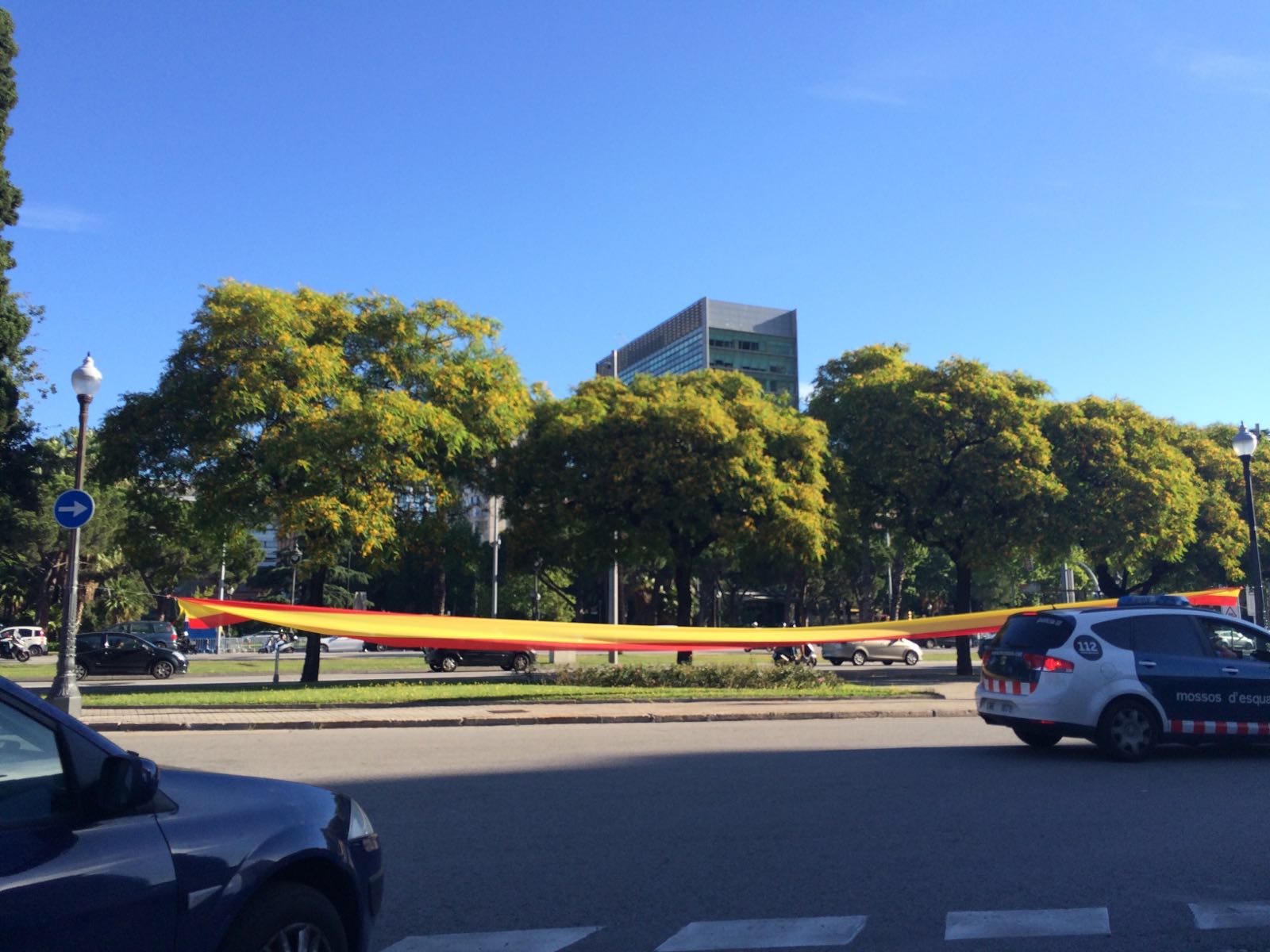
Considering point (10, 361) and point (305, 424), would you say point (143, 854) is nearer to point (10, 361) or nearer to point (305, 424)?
point (305, 424)

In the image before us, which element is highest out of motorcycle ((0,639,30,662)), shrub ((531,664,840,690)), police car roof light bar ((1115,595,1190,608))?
police car roof light bar ((1115,595,1190,608))

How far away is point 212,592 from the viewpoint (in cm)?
8675

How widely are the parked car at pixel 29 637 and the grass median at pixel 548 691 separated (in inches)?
1259

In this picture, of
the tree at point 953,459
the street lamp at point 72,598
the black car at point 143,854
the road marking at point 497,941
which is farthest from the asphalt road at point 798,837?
the tree at point 953,459

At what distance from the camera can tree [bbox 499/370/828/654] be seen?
27906 millimetres

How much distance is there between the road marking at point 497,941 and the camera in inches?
210

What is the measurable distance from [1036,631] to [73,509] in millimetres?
14563

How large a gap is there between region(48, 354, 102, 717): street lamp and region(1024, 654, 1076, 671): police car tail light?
13874mm

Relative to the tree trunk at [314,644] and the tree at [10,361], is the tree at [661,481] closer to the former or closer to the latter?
the tree trunk at [314,644]

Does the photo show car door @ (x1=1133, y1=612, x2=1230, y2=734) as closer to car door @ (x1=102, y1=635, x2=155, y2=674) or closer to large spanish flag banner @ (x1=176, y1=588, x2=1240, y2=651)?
large spanish flag banner @ (x1=176, y1=588, x2=1240, y2=651)

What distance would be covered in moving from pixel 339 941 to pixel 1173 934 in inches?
174

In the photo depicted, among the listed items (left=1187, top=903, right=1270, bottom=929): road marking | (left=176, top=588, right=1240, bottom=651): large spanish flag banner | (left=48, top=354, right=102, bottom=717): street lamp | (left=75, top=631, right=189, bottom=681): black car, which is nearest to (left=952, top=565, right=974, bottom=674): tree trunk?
(left=176, top=588, right=1240, bottom=651): large spanish flag banner

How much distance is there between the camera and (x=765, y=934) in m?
5.61

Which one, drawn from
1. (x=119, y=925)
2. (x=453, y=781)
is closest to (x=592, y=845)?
(x=453, y=781)
